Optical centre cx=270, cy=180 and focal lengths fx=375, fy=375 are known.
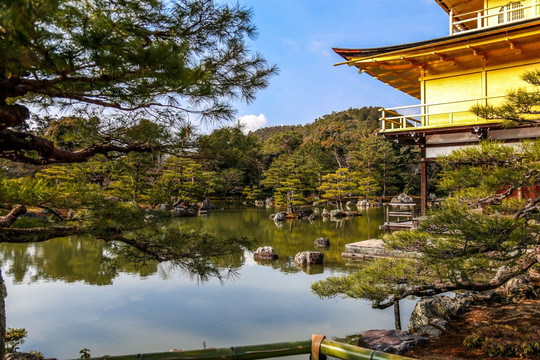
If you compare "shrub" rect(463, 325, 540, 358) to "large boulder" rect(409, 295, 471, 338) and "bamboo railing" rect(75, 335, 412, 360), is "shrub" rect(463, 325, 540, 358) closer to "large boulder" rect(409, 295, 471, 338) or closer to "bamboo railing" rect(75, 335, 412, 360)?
"large boulder" rect(409, 295, 471, 338)

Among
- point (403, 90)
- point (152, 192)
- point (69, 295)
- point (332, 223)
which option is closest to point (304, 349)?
point (69, 295)

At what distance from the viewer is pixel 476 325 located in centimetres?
381

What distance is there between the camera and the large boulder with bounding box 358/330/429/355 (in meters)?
3.29

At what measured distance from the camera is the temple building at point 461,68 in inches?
271

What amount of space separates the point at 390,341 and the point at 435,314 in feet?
3.56

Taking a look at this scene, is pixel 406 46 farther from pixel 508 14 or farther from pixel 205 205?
pixel 205 205

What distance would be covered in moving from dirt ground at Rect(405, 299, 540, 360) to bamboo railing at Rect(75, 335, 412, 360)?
1.98 metres

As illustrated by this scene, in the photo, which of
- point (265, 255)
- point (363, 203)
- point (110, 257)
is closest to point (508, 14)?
point (265, 255)

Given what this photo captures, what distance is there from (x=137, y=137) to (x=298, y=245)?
7455 mm

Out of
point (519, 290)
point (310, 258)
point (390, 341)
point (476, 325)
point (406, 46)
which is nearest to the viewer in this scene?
point (390, 341)

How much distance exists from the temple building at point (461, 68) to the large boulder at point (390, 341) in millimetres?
4816

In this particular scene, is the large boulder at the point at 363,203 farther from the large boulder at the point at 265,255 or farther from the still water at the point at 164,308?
the large boulder at the point at 265,255

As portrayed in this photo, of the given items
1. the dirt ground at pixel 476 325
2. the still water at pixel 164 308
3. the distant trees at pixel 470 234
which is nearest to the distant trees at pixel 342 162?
the still water at pixel 164 308

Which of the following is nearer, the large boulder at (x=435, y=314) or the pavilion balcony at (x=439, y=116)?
the large boulder at (x=435, y=314)
